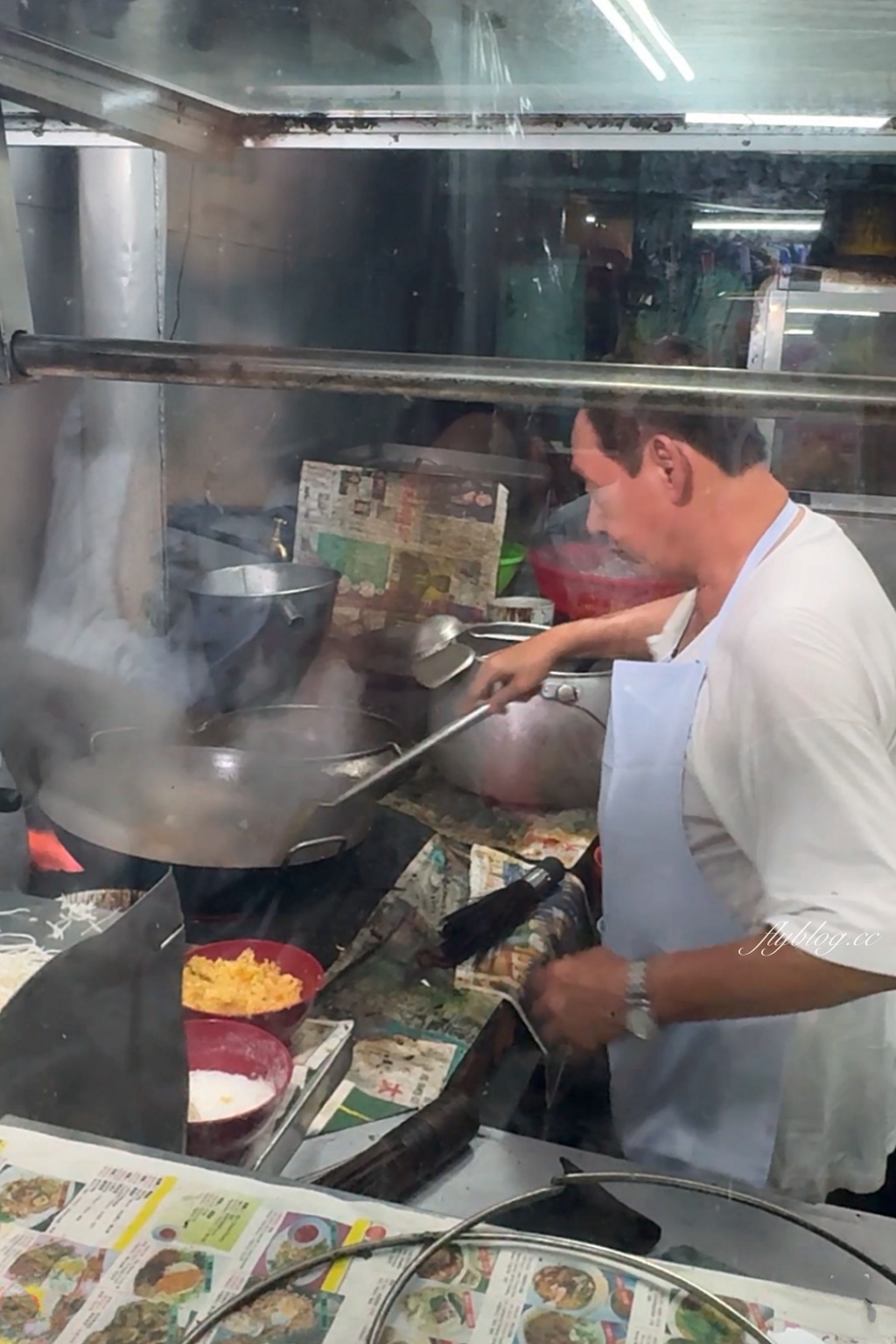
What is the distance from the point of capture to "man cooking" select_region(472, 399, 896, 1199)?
70 cm

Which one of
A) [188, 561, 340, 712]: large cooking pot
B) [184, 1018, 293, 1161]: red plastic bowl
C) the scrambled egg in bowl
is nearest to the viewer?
[184, 1018, 293, 1161]: red plastic bowl

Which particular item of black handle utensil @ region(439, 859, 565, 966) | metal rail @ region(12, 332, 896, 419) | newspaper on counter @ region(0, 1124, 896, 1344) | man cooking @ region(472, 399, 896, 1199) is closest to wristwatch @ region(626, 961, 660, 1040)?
man cooking @ region(472, 399, 896, 1199)

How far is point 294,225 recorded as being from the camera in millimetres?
1076

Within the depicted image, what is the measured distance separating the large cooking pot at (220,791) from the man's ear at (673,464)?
0.38 m

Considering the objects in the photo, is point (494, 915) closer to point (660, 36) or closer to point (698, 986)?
point (698, 986)

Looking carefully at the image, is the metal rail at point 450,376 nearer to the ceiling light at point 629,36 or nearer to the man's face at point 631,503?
the man's face at point 631,503

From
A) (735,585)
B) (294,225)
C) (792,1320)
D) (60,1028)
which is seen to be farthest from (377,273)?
(792,1320)

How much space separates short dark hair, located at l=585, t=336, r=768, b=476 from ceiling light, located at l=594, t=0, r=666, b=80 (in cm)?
26

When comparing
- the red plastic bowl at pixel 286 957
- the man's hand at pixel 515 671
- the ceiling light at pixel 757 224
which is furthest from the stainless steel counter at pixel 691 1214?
the ceiling light at pixel 757 224

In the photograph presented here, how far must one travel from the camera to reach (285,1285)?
0.60 metres

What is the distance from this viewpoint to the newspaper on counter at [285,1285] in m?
Answer: 0.58

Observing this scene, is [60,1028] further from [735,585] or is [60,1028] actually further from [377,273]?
[377,273]

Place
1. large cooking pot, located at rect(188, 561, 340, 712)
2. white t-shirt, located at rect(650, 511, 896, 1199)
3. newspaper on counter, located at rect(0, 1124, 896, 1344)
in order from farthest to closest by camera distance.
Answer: large cooking pot, located at rect(188, 561, 340, 712) → white t-shirt, located at rect(650, 511, 896, 1199) → newspaper on counter, located at rect(0, 1124, 896, 1344)

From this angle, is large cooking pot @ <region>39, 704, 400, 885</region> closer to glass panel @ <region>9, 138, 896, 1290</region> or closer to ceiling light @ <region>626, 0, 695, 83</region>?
glass panel @ <region>9, 138, 896, 1290</region>
